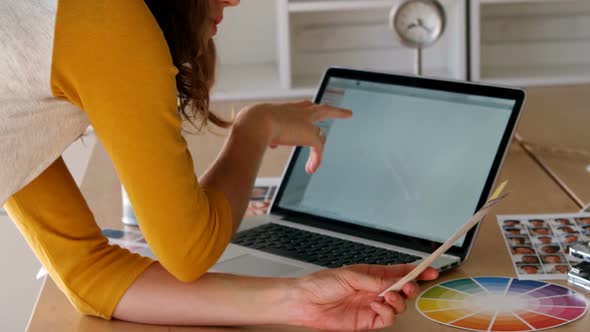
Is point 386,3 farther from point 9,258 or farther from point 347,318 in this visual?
point 347,318

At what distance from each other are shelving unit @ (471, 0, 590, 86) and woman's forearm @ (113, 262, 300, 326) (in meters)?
2.11

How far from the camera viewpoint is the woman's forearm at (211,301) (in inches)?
39.9

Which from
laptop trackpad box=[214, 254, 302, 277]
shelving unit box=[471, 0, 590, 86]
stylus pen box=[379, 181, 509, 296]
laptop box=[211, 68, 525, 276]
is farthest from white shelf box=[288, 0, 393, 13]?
stylus pen box=[379, 181, 509, 296]

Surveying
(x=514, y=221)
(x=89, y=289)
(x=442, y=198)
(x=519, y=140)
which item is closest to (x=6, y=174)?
(x=89, y=289)

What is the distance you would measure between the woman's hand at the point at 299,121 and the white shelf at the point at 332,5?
1515mm

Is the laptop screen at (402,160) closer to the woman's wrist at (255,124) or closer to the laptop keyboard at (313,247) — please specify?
the laptop keyboard at (313,247)

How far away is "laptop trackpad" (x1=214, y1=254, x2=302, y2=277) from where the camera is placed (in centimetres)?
116

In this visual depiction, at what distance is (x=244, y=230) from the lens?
51.9 inches

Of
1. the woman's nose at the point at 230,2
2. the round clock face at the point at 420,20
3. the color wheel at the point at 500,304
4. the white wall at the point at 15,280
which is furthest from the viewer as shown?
the white wall at the point at 15,280

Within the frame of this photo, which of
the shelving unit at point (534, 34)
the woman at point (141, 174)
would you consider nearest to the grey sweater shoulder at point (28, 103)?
the woman at point (141, 174)

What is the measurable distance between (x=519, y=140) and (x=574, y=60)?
1.43 m

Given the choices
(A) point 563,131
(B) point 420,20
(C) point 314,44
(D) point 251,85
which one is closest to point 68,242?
(B) point 420,20

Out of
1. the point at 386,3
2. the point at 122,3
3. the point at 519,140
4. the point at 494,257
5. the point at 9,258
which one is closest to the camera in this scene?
the point at 122,3

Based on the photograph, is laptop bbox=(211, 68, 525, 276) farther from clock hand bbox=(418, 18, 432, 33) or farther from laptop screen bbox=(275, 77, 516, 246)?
clock hand bbox=(418, 18, 432, 33)
